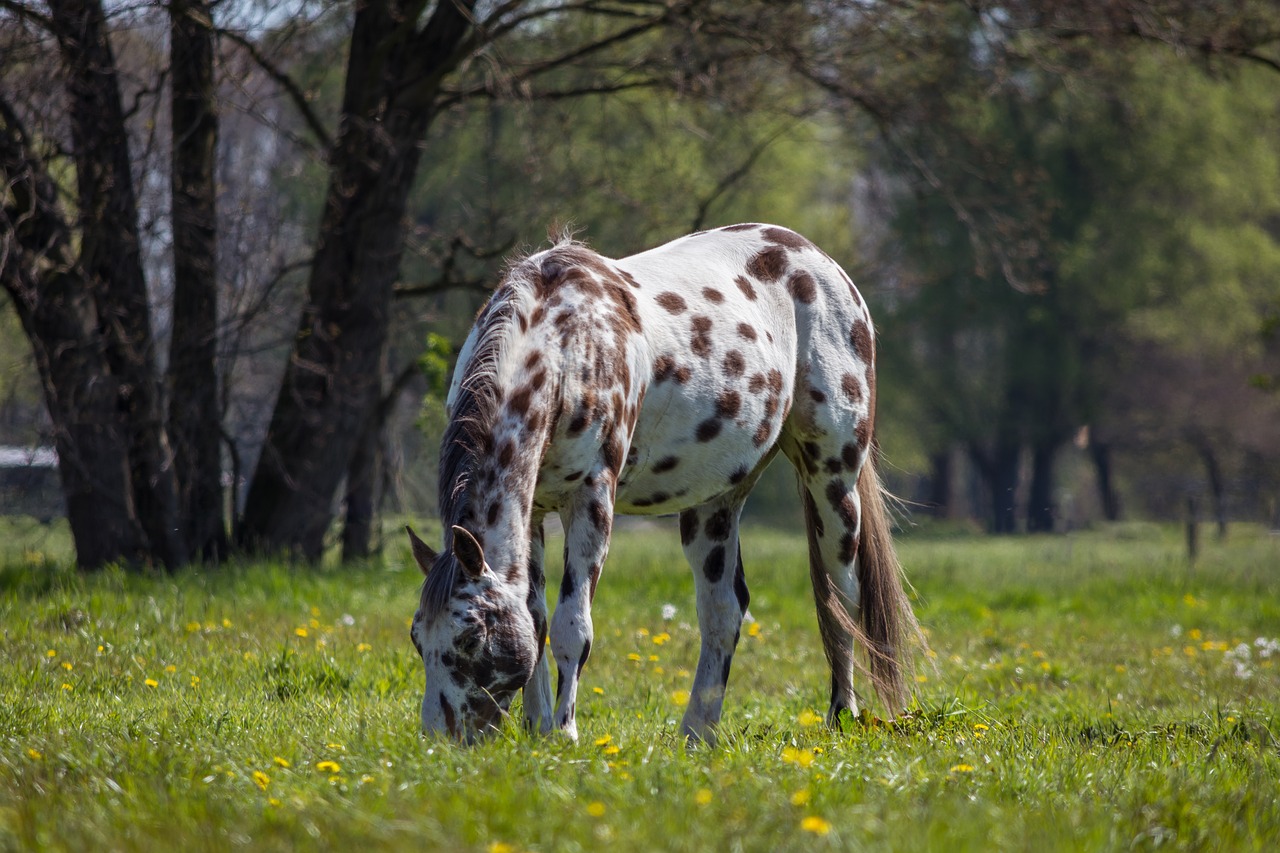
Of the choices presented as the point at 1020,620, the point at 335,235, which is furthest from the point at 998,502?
the point at 335,235

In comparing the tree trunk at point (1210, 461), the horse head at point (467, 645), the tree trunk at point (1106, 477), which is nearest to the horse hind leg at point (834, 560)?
the horse head at point (467, 645)

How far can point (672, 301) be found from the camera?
5.55 meters

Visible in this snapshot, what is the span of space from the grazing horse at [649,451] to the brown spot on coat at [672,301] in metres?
0.01

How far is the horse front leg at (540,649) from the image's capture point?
4.62 meters

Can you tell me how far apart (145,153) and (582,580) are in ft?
20.3

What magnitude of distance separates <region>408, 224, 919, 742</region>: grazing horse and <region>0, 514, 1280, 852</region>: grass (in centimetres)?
32

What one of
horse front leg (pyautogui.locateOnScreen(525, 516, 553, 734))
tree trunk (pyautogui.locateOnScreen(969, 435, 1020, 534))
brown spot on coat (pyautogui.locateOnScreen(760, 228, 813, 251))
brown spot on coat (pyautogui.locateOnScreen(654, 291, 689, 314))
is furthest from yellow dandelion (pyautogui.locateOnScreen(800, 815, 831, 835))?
tree trunk (pyautogui.locateOnScreen(969, 435, 1020, 534))

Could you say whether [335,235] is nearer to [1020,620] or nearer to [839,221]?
[1020,620]

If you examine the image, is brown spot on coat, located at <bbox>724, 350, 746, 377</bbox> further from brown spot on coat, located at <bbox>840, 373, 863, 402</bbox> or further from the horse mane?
the horse mane

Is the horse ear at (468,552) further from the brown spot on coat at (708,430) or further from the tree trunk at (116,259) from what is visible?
the tree trunk at (116,259)

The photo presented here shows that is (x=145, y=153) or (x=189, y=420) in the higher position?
(x=145, y=153)

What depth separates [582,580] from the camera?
4.69m

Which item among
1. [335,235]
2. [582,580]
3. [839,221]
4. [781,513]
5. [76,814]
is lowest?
[781,513]

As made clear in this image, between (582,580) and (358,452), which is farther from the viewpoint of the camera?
(358,452)
